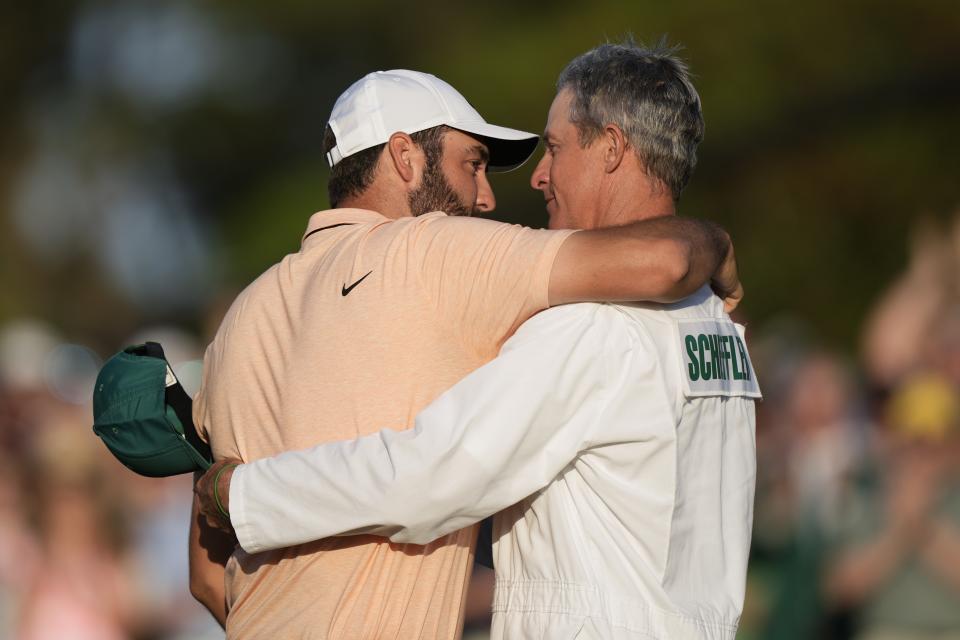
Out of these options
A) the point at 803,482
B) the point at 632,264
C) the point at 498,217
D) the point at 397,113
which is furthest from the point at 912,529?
the point at 498,217

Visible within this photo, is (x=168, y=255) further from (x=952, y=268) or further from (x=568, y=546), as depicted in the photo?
(x=568, y=546)

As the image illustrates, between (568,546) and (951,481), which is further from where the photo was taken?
(951,481)

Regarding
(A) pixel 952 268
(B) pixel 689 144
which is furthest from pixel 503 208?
(B) pixel 689 144

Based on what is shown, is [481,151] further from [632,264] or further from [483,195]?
[632,264]

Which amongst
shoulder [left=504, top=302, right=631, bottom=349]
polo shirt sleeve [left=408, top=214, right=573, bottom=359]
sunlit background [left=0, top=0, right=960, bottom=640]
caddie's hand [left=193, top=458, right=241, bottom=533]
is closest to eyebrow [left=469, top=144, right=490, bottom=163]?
polo shirt sleeve [left=408, top=214, right=573, bottom=359]

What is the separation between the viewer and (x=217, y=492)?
3061 millimetres

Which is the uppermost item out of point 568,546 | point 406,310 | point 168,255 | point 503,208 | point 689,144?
point 689,144

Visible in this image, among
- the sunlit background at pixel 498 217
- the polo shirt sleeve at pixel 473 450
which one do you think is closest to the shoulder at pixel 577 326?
the polo shirt sleeve at pixel 473 450

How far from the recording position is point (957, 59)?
10.6m

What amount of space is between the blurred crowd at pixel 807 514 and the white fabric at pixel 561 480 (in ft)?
12.5

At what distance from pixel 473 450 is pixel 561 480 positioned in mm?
253

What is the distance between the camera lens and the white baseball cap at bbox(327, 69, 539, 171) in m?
3.39

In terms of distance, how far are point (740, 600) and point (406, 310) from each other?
0.97 metres

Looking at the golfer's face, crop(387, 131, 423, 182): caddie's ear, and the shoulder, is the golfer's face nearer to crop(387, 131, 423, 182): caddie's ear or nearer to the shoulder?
crop(387, 131, 423, 182): caddie's ear
